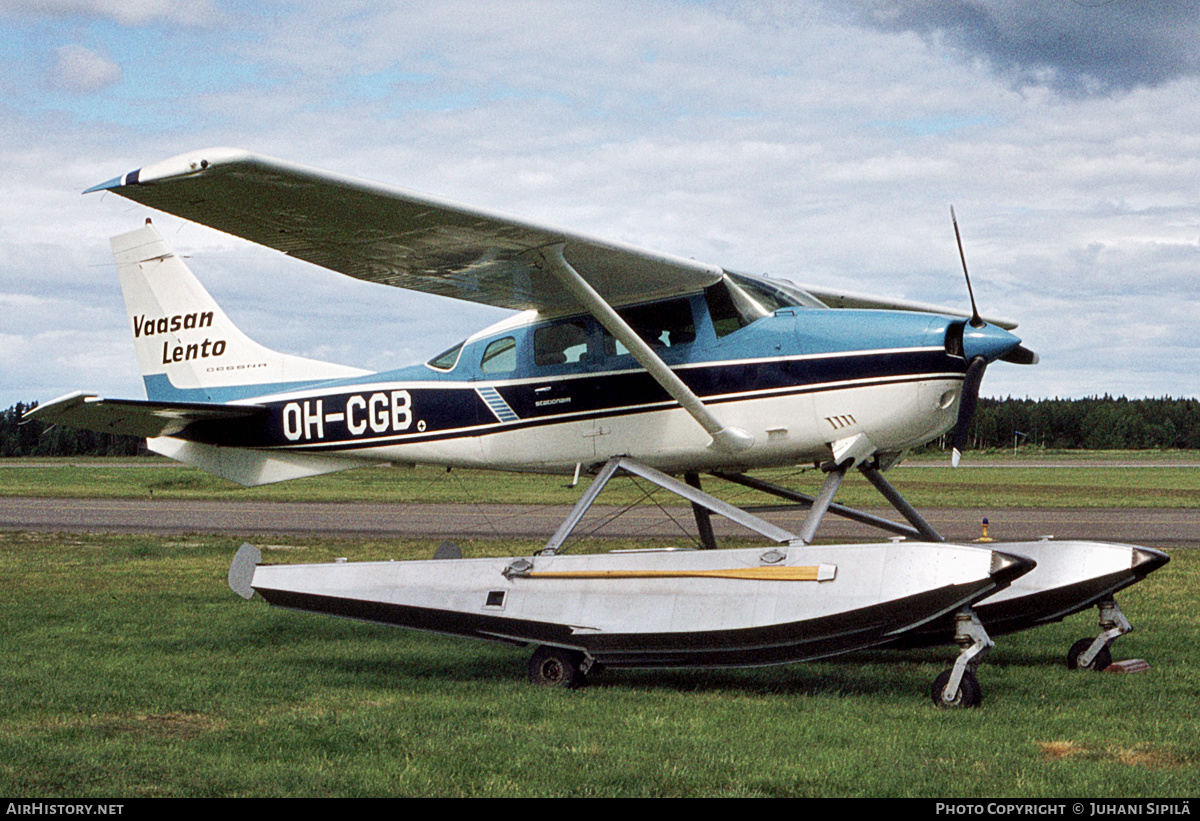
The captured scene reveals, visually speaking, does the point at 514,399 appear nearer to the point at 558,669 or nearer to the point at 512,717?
the point at 558,669

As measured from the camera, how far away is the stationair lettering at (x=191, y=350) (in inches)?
486

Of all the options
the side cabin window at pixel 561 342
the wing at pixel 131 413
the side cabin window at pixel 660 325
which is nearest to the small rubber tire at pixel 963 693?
the side cabin window at pixel 660 325

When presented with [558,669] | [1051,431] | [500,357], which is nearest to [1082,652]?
[558,669]

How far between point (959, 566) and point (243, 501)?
2886cm

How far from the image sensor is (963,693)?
756cm

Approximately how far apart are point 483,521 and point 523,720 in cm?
1795

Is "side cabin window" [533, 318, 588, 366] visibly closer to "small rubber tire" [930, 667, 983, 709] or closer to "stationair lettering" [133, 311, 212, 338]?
"small rubber tire" [930, 667, 983, 709]

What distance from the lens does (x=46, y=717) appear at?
7.22 m

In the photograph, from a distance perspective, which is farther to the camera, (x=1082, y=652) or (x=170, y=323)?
(x=170, y=323)

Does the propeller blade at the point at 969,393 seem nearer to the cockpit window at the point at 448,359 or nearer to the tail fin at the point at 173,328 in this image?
the cockpit window at the point at 448,359

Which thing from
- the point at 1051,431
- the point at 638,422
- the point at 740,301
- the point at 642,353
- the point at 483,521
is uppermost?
the point at 1051,431

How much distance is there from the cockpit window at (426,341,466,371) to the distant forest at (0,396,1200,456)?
100305mm

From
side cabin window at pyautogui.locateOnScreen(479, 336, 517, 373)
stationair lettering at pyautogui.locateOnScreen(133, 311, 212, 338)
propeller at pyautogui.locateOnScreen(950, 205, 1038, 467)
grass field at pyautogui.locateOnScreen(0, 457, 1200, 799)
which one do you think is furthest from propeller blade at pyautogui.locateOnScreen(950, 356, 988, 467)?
stationair lettering at pyautogui.locateOnScreen(133, 311, 212, 338)
